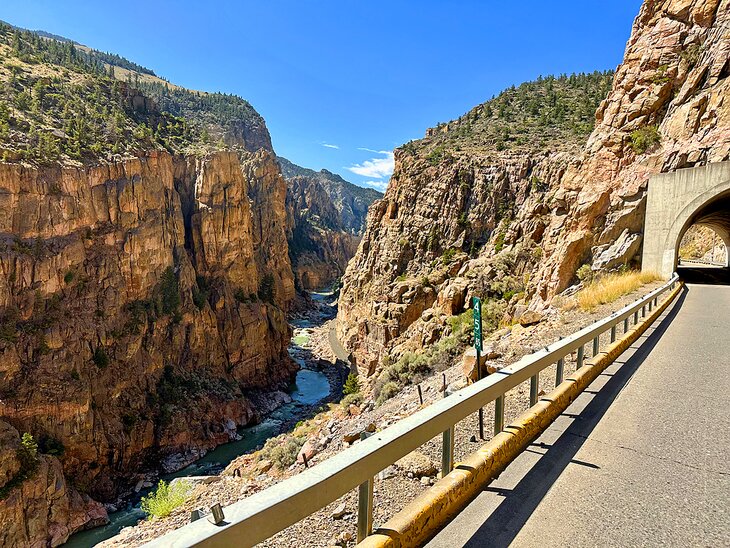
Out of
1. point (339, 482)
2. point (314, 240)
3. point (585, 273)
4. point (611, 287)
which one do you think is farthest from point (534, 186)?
point (314, 240)

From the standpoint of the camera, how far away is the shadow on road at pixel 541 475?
2.90 meters

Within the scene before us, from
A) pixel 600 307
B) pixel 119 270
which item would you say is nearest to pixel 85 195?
pixel 119 270

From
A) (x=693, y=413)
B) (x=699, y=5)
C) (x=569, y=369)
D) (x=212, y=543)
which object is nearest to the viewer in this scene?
(x=212, y=543)

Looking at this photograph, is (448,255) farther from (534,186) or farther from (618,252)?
(618,252)

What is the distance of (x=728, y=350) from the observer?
7.79m

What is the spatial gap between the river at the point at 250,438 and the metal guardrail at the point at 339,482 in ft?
87.5

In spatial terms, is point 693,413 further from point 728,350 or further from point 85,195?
point 85,195

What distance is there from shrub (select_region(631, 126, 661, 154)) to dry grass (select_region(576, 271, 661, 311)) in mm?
5512

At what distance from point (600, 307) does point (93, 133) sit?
144 feet

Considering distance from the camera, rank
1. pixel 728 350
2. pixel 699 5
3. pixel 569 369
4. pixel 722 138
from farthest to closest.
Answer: pixel 699 5 → pixel 722 138 → pixel 728 350 → pixel 569 369

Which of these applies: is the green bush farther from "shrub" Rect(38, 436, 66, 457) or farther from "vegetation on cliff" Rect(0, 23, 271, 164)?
"vegetation on cliff" Rect(0, 23, 271, 164)

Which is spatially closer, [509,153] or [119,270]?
[119,270]

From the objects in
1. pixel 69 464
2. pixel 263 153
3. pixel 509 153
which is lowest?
pixel 69 464

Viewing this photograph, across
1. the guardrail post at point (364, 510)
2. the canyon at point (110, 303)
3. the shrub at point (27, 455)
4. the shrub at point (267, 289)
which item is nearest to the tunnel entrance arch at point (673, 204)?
the guardrail post at point (364, 510)
